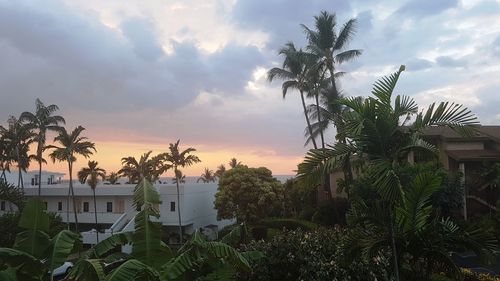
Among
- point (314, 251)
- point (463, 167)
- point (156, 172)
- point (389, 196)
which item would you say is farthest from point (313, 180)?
point (156, 172)

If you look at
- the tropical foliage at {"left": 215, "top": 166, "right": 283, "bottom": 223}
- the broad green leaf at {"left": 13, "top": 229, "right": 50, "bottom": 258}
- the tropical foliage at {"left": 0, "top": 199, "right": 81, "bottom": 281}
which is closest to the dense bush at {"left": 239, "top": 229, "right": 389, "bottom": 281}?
the tropical foliage at {"left": 0, "top": 199, "right": 81, "bottom": 281}

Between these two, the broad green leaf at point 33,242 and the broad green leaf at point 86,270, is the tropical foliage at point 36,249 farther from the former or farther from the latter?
the broad green leaf at point 86,270

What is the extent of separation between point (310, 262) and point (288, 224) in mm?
23168

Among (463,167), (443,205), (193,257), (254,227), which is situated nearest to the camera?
(193,257)

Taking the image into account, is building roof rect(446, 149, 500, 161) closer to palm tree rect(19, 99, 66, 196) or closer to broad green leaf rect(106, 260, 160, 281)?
broad green leaf rect(106, 260, 160, 281)

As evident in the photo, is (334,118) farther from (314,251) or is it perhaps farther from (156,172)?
(156,172)

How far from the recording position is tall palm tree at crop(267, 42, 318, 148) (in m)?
35.5

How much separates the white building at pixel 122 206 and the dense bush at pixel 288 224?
9890 mm

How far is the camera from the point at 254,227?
3544 cm

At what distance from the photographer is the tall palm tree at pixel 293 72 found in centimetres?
3553

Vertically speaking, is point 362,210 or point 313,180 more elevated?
point 313,180

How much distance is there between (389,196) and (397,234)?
81.8 inches

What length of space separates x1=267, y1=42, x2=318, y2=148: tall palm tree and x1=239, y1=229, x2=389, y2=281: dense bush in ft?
86.5

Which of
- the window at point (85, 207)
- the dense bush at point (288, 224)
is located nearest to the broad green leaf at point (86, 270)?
the dense bush at point (288, 224)
